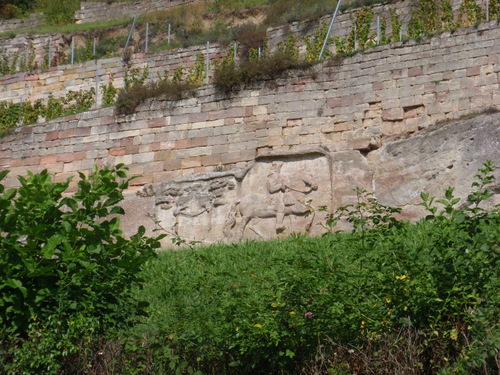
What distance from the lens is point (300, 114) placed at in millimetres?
13352

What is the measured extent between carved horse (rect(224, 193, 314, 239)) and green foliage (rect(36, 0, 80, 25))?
13981 mm

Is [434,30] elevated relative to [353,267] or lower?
elevated

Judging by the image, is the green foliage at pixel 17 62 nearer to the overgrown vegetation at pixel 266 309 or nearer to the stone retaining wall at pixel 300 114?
the stone retaining wall at pixel 300 114

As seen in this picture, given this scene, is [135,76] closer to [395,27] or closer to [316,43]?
[316,43]

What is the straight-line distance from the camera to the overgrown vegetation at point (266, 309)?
5.21m

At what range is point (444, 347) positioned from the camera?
5.17 m

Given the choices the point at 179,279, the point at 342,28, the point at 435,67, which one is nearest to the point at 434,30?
the point at 435,67

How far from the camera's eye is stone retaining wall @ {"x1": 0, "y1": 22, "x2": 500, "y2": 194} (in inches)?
496

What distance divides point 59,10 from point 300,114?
13611 millimetres

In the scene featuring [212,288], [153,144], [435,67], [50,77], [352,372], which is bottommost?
[352,372]

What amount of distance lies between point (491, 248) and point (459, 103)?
7682 millimetres

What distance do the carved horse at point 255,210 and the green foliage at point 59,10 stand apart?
13981mm

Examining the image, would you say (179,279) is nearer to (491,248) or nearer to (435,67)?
(491,248)

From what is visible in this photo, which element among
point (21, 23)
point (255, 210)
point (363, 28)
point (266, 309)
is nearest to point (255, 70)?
point (363, 28)
